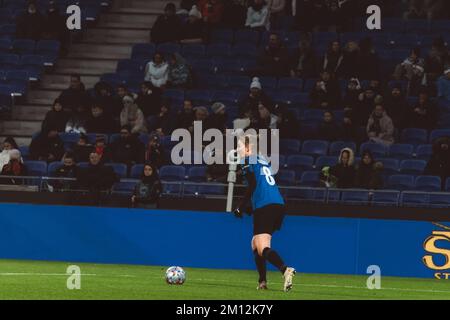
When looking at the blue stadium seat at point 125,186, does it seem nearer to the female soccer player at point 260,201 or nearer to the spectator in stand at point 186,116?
the spectator in stand at point 186,116

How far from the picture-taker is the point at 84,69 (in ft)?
105

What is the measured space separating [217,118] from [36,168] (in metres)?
3.79

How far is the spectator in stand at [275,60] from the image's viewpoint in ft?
96.9

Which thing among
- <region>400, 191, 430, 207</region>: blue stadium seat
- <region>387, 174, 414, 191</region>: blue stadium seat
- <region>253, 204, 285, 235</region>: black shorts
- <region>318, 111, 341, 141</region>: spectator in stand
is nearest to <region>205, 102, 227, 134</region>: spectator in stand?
<region>318, 111, 341, 141</region>: spectator in stand

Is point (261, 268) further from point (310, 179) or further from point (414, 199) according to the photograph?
point (310, 179)

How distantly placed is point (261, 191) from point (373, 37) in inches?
505

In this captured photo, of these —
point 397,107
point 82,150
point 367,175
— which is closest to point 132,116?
point 82,150

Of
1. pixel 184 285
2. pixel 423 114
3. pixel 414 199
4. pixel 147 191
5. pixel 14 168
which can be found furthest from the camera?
Answer: pixel 423 114

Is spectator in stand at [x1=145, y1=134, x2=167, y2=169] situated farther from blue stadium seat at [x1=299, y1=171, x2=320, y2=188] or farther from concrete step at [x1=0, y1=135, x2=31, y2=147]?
concrete step at [x1=0, y1=135, x2=31, y2=147]

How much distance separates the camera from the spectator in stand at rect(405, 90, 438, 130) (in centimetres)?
2745

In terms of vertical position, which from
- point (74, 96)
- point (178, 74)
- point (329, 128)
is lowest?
point (329, 128)

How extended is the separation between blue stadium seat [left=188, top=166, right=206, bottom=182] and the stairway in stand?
4985 millimetres

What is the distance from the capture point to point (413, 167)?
87.2ft

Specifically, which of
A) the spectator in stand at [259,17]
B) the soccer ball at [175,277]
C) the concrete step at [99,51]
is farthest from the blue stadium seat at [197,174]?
the soccer ball at [175,277]
